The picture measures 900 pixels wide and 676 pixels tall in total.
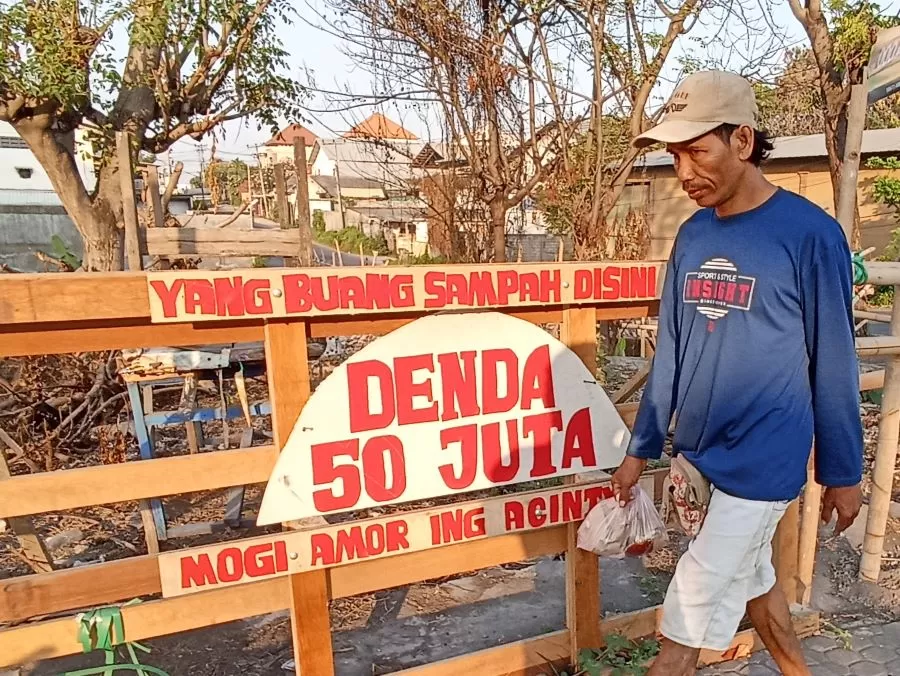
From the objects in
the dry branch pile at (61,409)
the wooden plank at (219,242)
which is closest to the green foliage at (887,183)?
the wooden plank at (219,242)

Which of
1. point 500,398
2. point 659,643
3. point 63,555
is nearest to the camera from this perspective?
point 500,398

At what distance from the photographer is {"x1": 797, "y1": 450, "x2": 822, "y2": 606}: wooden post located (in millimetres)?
2961

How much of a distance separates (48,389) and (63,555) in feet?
5.63

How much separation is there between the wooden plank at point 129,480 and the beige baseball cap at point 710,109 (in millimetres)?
1514

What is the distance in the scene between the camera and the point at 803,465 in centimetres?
209

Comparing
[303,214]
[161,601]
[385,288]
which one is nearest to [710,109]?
[385,288]

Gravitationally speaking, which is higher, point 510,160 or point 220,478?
point 510,160

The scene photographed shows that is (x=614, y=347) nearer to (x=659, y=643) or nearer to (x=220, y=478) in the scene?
(x=659, y=643)

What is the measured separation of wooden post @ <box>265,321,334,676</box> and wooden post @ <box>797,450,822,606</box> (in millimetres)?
2064

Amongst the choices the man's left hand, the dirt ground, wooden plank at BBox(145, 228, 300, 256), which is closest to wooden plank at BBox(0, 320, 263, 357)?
the dirt ground

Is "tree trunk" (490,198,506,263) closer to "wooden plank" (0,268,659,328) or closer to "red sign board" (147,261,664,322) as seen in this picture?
"red sign board" (147,261,664,322)

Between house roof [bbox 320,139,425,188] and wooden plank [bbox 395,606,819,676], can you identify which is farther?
house roof [bbox 320,139,425,188]

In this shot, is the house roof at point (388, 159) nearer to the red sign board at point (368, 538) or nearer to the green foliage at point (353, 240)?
the red sign board at point (368, 538)

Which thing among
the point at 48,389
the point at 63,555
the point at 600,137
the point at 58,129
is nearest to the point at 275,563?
the point at 63,555
